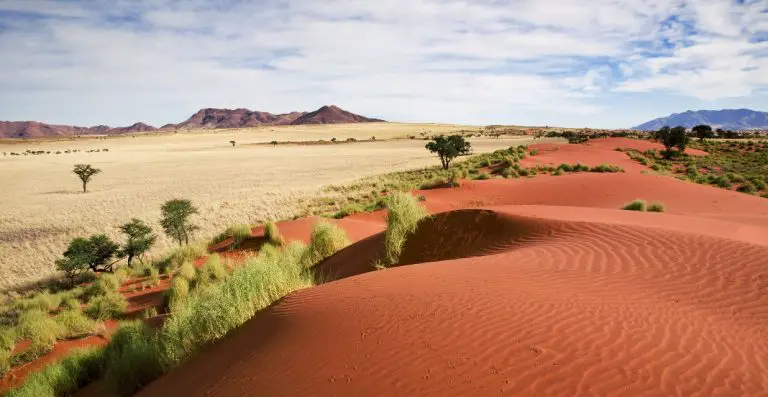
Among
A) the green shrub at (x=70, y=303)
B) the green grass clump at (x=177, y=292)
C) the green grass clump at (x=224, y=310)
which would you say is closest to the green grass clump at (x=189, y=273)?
the green grass clump at (x=177, y=292)

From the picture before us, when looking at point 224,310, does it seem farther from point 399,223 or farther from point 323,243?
point 323,243

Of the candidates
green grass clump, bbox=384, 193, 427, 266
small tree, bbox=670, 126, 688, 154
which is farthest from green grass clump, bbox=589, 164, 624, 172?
green grass clump, bbox=384, 193, 427, 266

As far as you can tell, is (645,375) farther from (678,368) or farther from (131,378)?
(131,378)

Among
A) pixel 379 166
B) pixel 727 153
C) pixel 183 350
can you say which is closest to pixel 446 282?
pixel 183 350

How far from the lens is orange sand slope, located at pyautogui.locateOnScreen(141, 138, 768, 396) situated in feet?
12.5

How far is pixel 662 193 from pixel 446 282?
63.8 ft

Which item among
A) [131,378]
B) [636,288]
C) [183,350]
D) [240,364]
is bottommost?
[131,378]

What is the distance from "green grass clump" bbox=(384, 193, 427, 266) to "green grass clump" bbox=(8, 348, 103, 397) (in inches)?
238

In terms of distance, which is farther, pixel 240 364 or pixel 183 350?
pixel 183 350

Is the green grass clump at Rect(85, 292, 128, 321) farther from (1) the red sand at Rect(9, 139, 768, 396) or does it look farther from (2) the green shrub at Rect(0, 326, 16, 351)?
(1) the red sand at Rect(9, 139, 768, 396)

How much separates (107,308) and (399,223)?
24.6 feet

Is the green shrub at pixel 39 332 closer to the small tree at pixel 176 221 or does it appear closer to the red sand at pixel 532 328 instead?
the red sand at pixel 532 328

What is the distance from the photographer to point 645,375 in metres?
3.75

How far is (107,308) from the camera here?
36.0 ft
